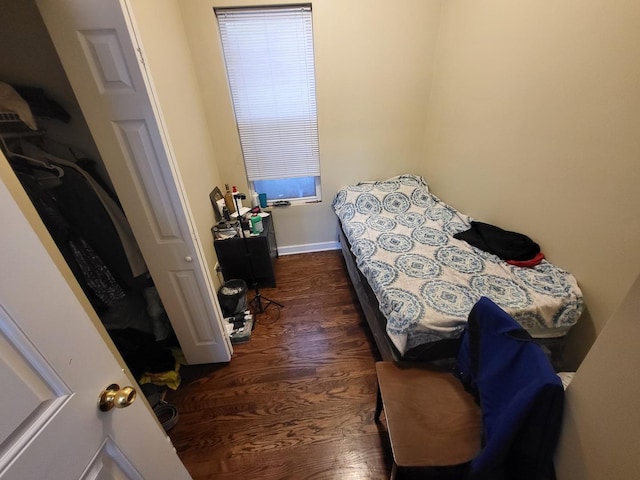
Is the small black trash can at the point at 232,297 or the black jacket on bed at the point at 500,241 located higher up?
the black jacket on bed at the point at 500,241

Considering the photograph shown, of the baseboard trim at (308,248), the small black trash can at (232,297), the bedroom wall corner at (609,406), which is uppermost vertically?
the bedroom wall corner at (609,406)

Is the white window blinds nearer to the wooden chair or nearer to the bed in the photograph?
the bed

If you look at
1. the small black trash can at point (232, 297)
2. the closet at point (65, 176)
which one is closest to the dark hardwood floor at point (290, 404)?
the small black trash can at point (232, 297)

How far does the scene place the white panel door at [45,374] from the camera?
0.41 metres

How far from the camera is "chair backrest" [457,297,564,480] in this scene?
2.32ft

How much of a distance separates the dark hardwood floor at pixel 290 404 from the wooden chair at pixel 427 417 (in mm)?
368

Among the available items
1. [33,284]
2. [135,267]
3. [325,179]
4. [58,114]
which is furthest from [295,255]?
[33,284]

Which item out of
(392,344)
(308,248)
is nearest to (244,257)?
(308,248)

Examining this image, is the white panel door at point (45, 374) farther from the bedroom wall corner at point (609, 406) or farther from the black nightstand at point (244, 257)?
the black nightstand at point (244, 257)

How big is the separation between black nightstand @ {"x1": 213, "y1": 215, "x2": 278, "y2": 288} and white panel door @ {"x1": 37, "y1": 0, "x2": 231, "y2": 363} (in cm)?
69

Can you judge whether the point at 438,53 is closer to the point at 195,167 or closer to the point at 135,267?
the point at 195,167

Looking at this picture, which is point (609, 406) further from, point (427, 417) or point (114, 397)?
point (114, 397)

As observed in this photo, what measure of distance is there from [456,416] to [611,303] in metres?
0.93

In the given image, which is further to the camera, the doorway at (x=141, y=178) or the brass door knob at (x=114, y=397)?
the doorway at (x=141, y=178)
